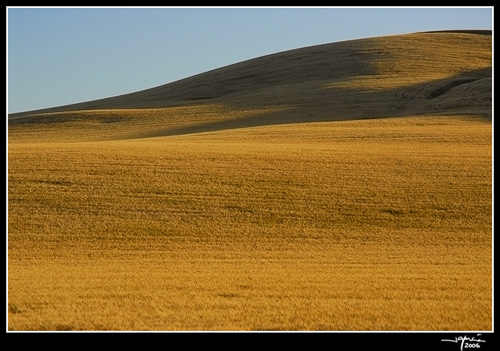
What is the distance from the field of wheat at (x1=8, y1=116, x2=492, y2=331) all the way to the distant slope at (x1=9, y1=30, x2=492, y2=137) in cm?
1190

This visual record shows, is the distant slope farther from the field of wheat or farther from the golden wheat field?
the field of wheat

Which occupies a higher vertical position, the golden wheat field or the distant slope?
the distant slope

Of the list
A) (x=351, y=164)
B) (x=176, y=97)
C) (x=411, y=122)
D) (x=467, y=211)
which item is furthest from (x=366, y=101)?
(x=467, y=211)

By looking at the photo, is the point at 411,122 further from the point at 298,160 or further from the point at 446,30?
the point at 446,30

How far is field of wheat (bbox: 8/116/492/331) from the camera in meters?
10.8

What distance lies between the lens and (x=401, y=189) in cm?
2353

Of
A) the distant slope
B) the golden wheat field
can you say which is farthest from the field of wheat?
the distant slope

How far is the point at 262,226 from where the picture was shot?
19.9m

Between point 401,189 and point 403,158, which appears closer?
point 401,189

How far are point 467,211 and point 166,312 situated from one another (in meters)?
13.6

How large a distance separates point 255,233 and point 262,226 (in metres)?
0.70

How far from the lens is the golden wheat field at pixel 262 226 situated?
10.8 m

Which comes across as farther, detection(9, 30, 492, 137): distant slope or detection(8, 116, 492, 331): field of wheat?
detection(9, 30, 492, 137): distant slope
